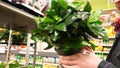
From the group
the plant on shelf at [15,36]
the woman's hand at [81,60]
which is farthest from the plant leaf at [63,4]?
the plant on shelf at [15,36]

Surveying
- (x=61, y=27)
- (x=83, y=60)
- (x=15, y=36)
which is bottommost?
(x=83, y=60)

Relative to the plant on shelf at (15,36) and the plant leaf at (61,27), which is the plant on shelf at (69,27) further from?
the plant on shelf at (15,36)

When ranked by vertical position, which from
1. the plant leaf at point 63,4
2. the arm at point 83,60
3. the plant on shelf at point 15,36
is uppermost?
the plant on shelf at point 15,36

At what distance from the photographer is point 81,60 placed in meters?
0.81

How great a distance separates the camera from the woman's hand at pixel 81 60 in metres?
0.80

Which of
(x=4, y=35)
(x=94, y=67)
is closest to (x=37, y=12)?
(x=94, y=67)

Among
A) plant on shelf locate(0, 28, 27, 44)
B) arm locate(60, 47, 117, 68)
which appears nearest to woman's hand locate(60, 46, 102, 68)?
arm locate(60, 47, 117, 68)

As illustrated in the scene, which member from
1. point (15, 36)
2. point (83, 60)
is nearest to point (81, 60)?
point (83, 60)

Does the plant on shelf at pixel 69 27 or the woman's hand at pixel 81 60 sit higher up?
the plant on shelf at pixel 69 27

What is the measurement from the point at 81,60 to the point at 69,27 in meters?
0.14

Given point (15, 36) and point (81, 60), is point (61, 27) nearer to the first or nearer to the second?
point (81, 60)

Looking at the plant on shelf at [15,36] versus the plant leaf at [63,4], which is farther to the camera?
the plant on shelf at [15,36]

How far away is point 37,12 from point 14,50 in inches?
144

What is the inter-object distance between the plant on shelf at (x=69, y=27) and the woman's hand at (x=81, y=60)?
0.02 meters
